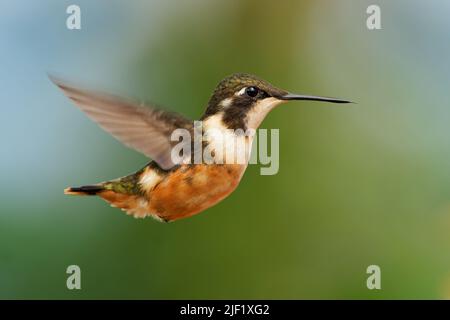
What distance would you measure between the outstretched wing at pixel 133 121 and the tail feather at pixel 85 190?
206 mm

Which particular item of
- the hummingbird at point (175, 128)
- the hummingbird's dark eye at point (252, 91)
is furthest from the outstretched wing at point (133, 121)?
the hummingbird's dark eye at point (252, 91)

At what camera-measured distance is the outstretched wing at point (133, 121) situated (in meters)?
1.19

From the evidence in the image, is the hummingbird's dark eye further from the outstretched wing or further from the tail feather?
the tail feather

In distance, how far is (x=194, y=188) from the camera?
4.29 ft

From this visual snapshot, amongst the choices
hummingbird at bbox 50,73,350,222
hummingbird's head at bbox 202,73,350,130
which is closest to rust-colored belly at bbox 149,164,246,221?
hummingbird at bbox 50,73,350,222

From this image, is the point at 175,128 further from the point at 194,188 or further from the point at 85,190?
the point at 85,190

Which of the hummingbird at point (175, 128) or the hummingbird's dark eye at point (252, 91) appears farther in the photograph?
the hummingbird's dark eye at point (252, 91)

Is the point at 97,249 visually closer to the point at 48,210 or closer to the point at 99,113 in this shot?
the point at 48,210

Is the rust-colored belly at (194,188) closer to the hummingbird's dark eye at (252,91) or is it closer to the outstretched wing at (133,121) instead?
the outstretched wing at (133,121)

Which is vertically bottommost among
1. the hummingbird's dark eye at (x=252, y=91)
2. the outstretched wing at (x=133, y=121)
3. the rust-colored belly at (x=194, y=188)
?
the rust-colored belly at (x=194, y=188)

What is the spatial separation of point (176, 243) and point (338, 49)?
4.36 ft

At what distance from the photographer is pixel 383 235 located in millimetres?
2750

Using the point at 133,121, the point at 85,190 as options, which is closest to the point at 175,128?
the point at 133,121

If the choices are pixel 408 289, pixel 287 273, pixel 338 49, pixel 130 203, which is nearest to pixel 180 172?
pixel 130 203
